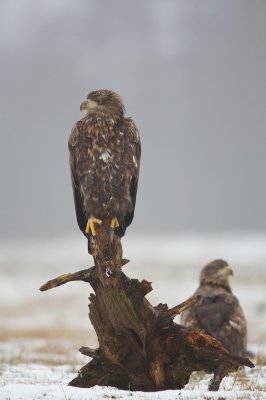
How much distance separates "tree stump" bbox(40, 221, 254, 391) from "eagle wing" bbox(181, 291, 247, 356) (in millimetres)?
2589

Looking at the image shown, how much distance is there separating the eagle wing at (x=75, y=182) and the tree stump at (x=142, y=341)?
5.15ft

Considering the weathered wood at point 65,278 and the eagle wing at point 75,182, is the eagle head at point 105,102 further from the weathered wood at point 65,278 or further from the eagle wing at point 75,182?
the weathered wood at point 65,278

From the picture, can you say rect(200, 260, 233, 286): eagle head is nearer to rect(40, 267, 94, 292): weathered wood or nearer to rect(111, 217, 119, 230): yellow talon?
rect(111, 217, 119, 230): yellow talon

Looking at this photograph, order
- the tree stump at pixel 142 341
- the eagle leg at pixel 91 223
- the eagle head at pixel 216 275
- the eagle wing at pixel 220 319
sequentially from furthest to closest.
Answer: the eagle head at pixel 216 275
the eagle wing at pixel 220 319
the eagle leg at pixel 91 223
the tree stump at pixel 142 341

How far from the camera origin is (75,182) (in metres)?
9.91

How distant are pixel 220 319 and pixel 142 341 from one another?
9.98 ft

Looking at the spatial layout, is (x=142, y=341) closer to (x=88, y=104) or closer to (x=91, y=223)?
(x=91, y=223)

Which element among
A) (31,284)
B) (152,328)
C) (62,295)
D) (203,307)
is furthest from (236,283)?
(152,328)

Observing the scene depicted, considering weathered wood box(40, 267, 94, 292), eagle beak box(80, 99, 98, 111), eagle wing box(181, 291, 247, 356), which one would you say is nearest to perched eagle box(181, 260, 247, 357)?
eagle wing box(181, 291, 247, 356)

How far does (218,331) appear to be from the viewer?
10883mm

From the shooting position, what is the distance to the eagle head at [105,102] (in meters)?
9.70

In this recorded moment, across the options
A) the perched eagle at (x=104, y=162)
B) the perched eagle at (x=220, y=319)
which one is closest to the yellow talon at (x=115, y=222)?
the perched eagle at (x=104, y=162)

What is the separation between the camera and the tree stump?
8.06m

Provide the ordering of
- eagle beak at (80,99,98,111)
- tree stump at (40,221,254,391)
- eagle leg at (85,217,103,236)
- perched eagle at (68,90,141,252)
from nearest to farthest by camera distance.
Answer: tree stump at (40,221,254,391), eagle leg at (85,217,103,236), perched eagle at (68,90,141,252), eagle beak at (80,99,98,111)
